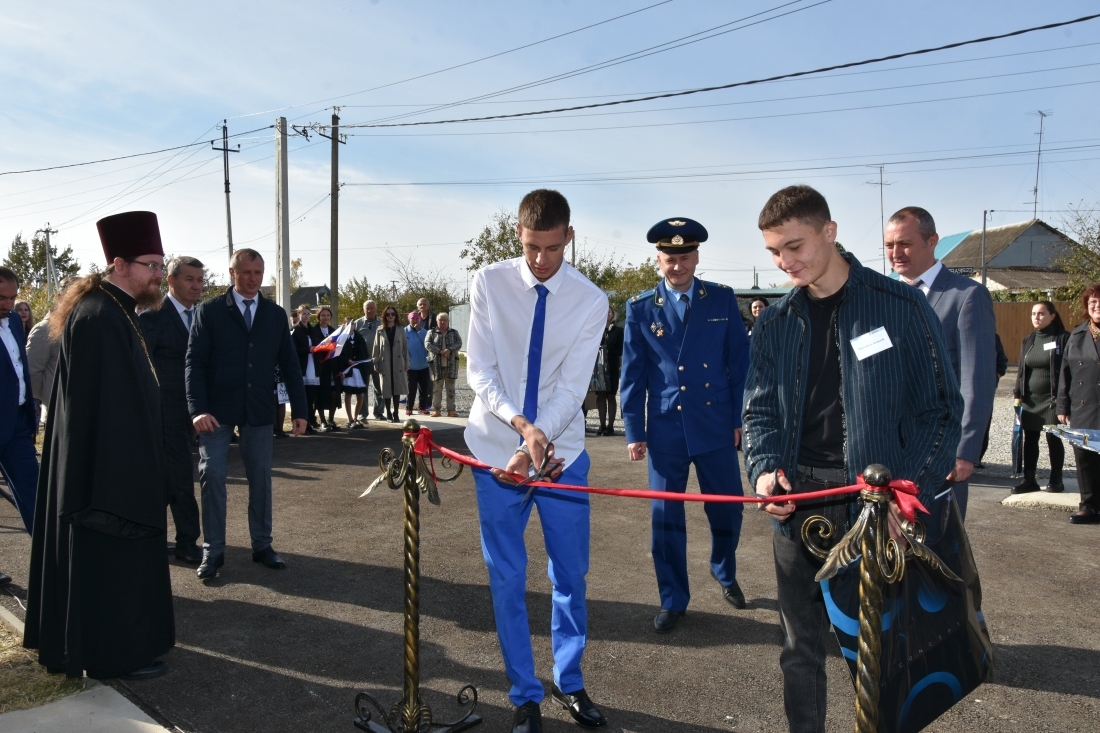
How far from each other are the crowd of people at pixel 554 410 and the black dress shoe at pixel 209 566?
0.01 m

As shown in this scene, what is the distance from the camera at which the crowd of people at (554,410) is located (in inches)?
112

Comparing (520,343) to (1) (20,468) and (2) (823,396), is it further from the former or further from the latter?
(1) (20,468)

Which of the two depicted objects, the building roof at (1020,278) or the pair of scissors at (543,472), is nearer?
the pair of scissors at (543,472)

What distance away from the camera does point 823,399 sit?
2908mm

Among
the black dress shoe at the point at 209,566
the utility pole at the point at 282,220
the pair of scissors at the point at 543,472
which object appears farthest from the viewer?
the utility pole at the point at 282,220

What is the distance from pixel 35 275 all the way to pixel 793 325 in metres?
69.0

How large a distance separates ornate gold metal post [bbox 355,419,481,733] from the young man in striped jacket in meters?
1.30

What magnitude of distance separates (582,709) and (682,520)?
152 cm

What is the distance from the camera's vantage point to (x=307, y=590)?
5.40 meters

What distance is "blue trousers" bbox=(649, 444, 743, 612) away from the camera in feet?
15.5

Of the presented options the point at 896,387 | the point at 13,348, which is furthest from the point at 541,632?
the point at 13,348

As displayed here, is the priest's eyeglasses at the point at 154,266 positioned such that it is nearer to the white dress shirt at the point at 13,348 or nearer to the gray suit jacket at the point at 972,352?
the white dress shirt at the point at 13,348

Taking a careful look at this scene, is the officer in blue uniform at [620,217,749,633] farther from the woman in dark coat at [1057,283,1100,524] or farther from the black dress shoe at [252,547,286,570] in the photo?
the woman in dark coat at [1057,283,1100,524]

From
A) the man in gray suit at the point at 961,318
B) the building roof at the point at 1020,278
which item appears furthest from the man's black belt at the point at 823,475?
the building roof at the point at 1020,278
